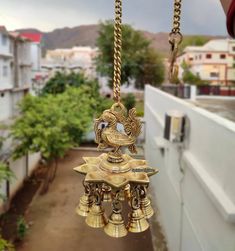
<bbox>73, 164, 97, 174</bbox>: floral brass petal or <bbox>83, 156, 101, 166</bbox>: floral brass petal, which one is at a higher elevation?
<bbox>83, 156, 101, 166</bbox>: floral brass petal

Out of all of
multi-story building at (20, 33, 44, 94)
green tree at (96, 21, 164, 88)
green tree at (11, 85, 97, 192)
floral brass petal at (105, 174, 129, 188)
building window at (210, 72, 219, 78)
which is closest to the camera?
floral brass petal at (105, 174, 129, 188)

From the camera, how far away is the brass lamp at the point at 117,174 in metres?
0.87

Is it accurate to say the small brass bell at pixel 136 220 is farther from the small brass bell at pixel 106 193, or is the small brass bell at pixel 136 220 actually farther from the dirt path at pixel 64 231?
the dirt path at pixel 64 231

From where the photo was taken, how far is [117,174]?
0.88m

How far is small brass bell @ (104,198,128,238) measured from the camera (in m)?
0.91

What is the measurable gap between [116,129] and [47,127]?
5595 mm

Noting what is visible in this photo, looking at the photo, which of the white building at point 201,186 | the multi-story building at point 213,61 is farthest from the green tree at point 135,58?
the white building at point 201,186

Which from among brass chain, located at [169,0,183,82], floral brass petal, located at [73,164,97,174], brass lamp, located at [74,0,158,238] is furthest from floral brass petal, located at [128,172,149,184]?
brass chain, located at [169,0,183,82]

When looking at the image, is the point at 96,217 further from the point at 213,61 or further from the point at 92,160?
the point at 213,61

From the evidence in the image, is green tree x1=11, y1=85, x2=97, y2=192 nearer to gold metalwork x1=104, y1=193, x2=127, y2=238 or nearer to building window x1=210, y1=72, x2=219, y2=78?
gold metalwork x1=104, y1=193, x2=127, y2=238

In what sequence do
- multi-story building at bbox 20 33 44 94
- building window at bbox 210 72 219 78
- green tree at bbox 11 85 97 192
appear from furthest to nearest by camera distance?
building window at bbox 210 72 219 78 → multi-story building at bbox 20 33 44 94 → green tree at bbox 11 85 97 192

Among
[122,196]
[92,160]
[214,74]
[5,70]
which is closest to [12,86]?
[5,70]

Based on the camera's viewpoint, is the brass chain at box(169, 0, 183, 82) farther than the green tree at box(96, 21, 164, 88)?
No

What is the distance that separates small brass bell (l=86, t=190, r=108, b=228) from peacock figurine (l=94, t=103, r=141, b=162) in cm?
14
